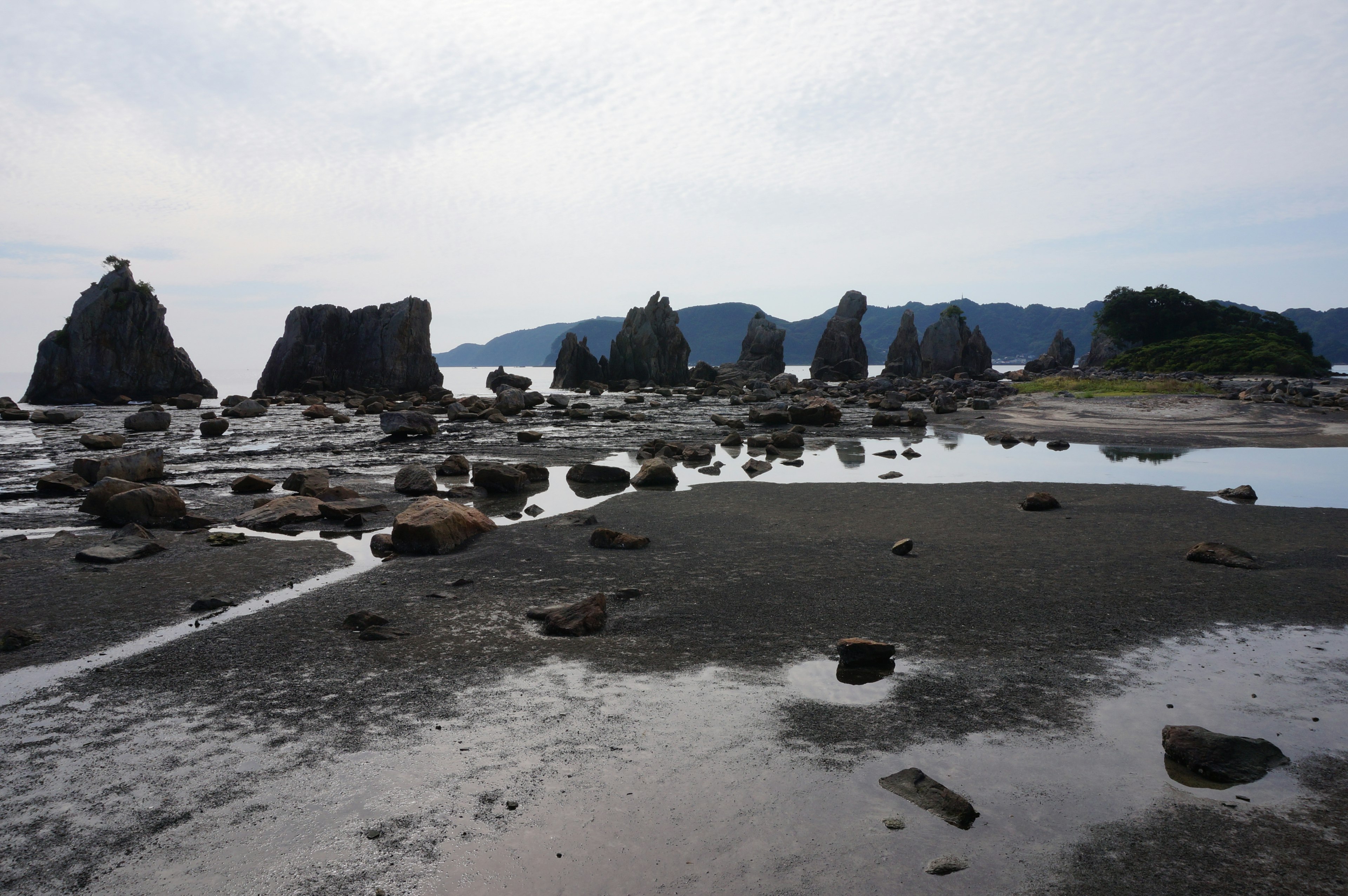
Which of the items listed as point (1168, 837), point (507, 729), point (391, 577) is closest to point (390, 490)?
point (391, 577)

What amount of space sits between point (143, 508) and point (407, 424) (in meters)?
18.5

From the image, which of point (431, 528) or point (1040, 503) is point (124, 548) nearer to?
point (431, 528)

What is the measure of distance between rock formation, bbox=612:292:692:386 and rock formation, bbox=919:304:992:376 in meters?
32.5

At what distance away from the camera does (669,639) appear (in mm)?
7824

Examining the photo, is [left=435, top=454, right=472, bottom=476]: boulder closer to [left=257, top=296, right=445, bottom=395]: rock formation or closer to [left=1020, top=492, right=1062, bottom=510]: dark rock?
[left=1020, top=492, right=1062, bottom=510]: dark rock

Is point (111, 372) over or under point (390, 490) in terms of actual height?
over

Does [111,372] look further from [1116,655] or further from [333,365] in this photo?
[1116,655]

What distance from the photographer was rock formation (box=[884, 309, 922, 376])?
334 feet

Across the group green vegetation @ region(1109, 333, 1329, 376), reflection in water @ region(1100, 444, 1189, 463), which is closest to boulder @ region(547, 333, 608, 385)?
green vegetation @ region(1109, 333, 1329, 376)

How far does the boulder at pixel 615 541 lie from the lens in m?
11.7

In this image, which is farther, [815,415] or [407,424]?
[815,415]

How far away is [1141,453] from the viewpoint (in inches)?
975

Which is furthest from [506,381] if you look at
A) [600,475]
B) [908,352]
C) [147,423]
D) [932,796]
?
[932,796]

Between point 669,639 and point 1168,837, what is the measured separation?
4499mm
